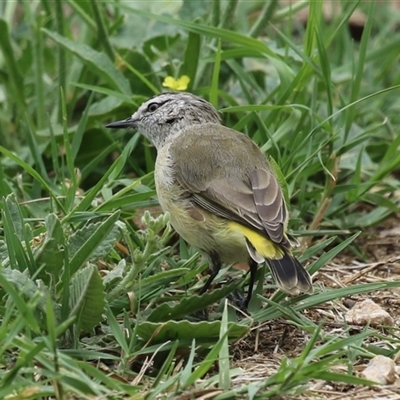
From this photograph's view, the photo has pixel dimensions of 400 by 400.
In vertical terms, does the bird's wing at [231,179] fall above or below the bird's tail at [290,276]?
above

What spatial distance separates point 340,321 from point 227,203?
0.69m

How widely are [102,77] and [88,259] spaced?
6.18 feet

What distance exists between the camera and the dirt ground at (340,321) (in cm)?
306

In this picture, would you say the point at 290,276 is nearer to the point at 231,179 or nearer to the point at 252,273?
the point at 252,273

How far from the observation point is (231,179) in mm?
4047

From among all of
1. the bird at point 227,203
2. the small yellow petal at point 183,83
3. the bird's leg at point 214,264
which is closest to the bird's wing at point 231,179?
the bird at point 227,203

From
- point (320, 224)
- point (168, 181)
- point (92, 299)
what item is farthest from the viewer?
point (320, 224)

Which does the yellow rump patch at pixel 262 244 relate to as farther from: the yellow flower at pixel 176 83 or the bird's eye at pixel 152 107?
the yellow flower at pixel 176 83

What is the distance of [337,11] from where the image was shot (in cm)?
761

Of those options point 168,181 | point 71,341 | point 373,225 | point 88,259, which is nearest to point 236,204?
point 168,181

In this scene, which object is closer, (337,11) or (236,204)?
(236,204)

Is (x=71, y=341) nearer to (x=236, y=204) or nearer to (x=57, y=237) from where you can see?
(x=57, y=237)

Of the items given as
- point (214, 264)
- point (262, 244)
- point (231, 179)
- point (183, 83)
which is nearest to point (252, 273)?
point (214, 264)

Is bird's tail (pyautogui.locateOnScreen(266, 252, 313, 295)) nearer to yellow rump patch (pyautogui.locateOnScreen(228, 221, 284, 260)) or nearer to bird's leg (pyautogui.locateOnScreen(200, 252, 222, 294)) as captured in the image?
yellow rump patch (pyautogui.locateOnScreen(228, 221, 284, 260))
